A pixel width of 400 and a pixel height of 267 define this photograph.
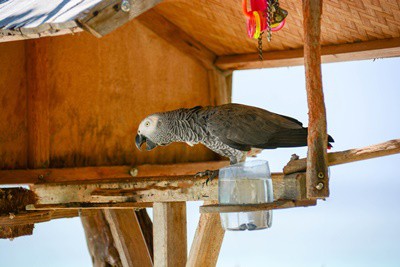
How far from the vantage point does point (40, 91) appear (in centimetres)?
525

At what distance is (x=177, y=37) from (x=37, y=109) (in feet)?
4.69

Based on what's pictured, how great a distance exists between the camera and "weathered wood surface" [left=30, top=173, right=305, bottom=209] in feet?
12.2

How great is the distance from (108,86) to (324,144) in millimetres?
2548

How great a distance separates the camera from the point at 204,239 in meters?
4.43

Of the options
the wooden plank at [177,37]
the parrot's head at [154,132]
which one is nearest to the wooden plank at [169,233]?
the parrot's head at [154,132]

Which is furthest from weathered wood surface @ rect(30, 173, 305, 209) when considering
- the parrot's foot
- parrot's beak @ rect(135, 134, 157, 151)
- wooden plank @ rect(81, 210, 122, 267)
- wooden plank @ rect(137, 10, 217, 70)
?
wooden plank @ rect(137, 10, 217, 70)

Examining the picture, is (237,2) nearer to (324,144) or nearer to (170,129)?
(170,129)

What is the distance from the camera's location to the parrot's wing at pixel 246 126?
4262 mm

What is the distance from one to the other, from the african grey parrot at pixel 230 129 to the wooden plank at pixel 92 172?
42cm

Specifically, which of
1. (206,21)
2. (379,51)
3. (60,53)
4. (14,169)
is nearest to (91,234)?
(14,169)

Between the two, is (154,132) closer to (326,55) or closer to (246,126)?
(246,126)

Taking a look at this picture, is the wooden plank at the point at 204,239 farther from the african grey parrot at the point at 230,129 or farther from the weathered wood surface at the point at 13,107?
the weathered wood surface at the point at 13,107

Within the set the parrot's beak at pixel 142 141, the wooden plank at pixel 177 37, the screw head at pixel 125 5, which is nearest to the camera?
the screw head at pixel 125 5

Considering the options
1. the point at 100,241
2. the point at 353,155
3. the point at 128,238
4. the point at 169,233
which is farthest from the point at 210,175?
the point at 100,241
